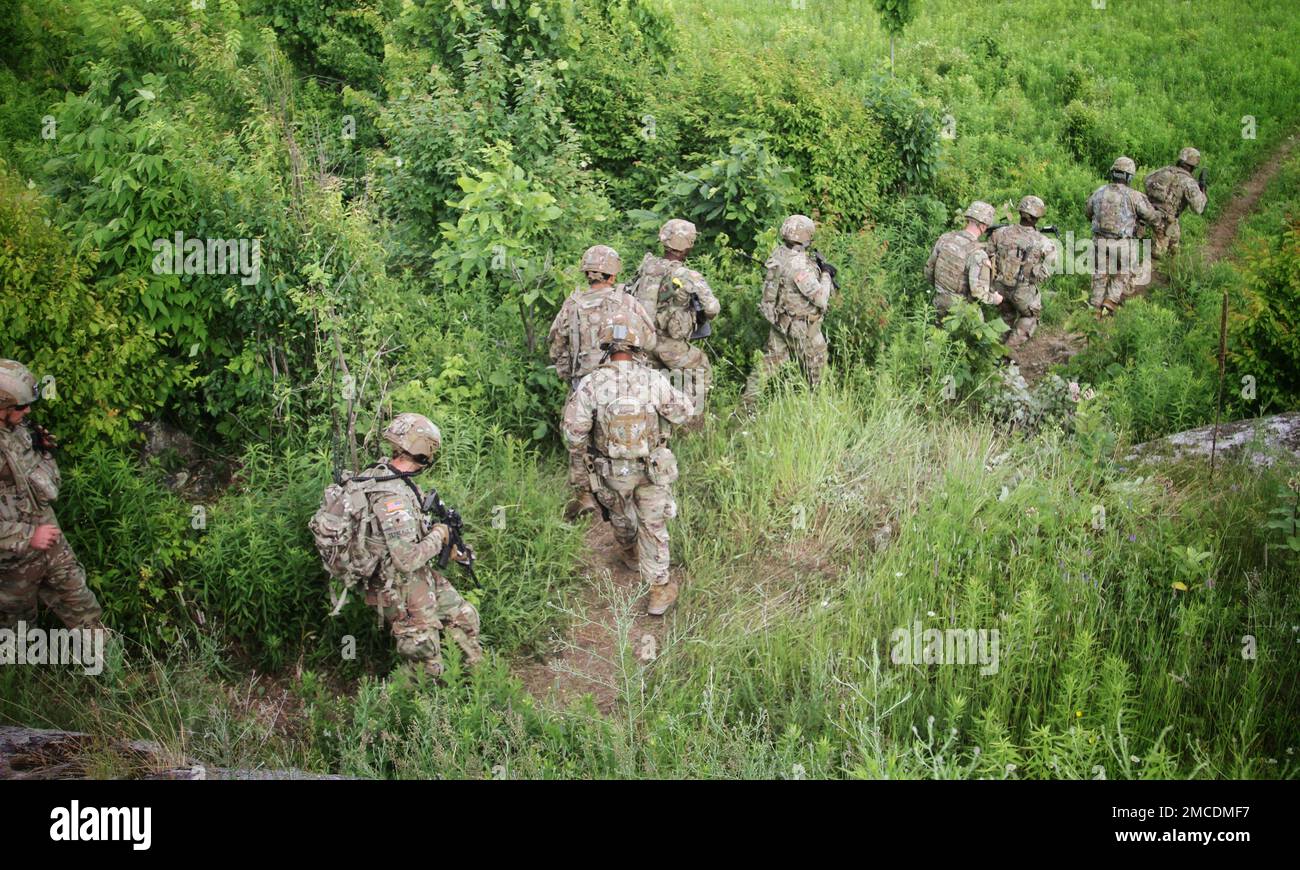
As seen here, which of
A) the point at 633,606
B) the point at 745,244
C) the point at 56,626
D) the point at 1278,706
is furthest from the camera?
the point at 745,244

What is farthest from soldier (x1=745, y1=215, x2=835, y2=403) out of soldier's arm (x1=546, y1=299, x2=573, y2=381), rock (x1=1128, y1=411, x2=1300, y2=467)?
rock (x1=1128, y1=411, x2=1300, y2=467)

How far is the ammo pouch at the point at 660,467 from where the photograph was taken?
7133 mm

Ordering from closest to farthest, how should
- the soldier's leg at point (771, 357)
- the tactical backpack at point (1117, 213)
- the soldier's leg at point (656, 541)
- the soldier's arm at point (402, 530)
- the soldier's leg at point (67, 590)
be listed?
the soldier's arm at point (402, 530) < the soldier's leg at point (67, 590) < the soldier's leg at point (656, 541) < the soldier's leg at point (771, 357) < the tactical backpack at point (1117, 213)

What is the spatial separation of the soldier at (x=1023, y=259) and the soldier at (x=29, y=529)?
8.60 m

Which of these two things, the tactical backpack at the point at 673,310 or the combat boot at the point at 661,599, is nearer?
the combat boot at the point at 661,599

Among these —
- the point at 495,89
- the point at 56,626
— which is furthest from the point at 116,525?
the point at 495,89

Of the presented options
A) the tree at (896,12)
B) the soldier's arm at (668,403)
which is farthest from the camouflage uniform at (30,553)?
the tree at (896,12)

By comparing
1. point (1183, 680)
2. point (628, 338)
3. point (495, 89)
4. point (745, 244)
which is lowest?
point (1183, 680)

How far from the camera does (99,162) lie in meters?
7.77

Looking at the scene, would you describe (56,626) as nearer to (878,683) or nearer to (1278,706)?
(878,683)

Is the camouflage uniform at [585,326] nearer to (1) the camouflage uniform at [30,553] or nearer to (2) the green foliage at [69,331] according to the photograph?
(2) the green foliage at [69,331]

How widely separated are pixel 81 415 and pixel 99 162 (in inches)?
77.6

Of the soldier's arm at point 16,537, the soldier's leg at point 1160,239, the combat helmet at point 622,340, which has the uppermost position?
the soldier's leg at point 1160,239

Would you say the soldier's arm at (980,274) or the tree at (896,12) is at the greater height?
the tree at (896,12)
